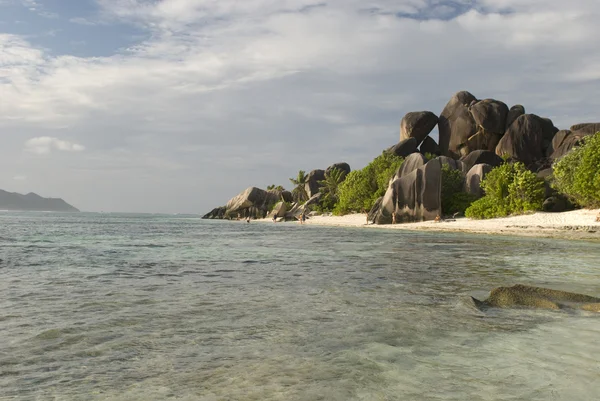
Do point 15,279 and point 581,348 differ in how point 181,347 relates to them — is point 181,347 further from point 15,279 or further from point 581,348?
point 15,279

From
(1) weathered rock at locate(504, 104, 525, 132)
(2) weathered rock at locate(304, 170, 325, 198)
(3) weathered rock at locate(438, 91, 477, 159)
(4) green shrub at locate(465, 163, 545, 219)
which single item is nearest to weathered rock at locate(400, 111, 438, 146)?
(3) weathered rock at locate(438, 91, 477, 159)

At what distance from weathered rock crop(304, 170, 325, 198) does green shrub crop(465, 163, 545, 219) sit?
54857mm

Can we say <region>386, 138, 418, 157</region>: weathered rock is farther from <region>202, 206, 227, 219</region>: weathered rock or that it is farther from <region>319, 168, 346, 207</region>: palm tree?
<region>202, 206, 227, 219</region>: weathered rock

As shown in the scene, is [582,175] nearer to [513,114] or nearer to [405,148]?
[405,148]

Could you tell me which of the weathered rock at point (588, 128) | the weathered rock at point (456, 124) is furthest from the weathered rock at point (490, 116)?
the weathered rock at point (588, 128)

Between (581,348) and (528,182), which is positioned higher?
(528,182)

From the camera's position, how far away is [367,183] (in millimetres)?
71688

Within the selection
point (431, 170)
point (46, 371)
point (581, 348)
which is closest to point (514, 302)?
point (581, 348)

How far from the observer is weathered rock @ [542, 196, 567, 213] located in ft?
149

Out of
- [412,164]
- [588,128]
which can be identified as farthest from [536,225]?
[588,128]

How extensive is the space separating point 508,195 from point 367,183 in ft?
87.3

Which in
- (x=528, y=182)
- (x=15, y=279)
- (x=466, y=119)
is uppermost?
(x=466, y=119)

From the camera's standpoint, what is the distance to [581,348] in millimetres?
6172

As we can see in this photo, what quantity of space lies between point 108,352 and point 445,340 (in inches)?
177
